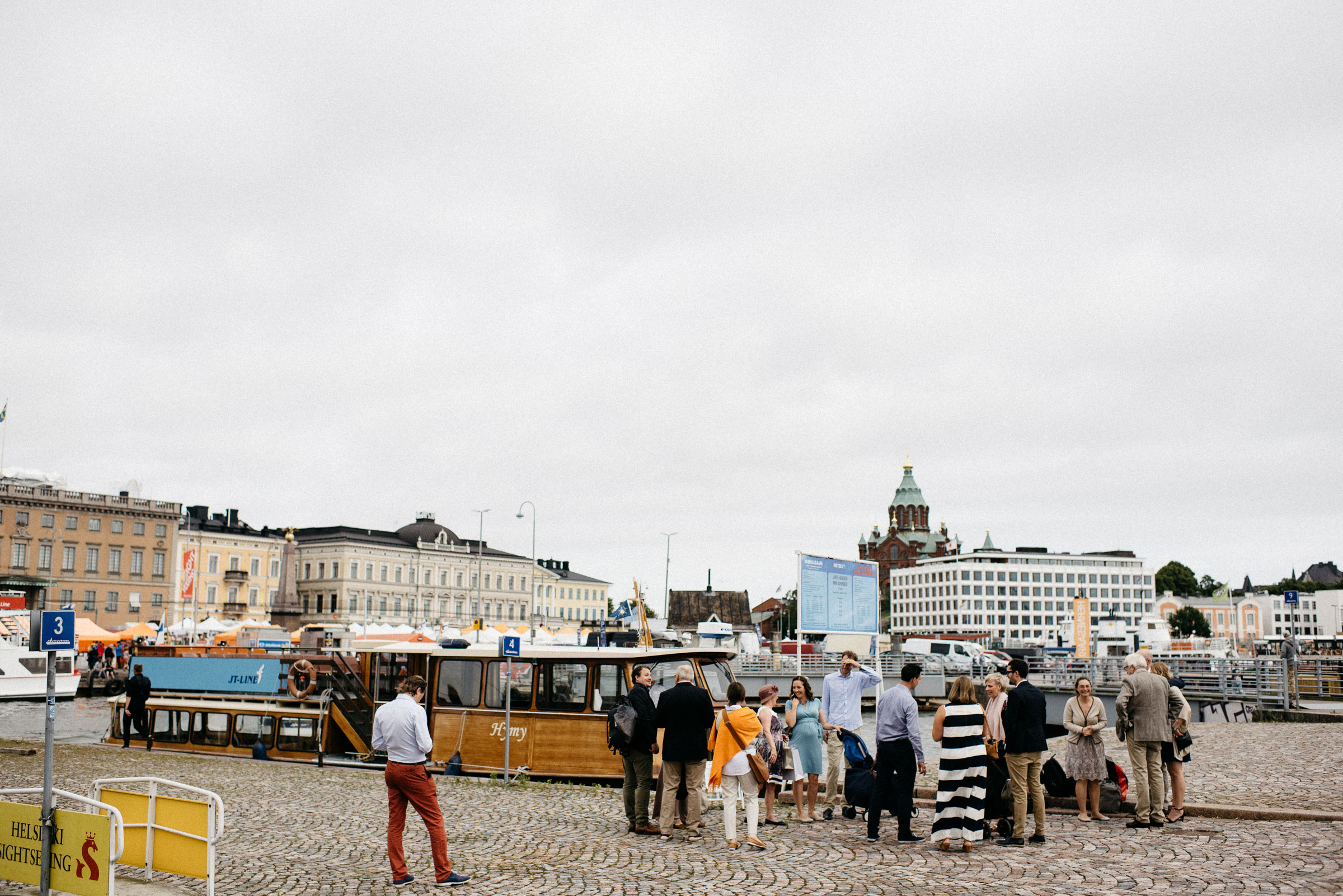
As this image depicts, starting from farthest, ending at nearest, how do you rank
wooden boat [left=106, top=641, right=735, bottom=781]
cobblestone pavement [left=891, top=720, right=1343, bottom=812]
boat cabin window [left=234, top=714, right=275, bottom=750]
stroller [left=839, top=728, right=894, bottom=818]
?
boat cabin window [left=234, top=714, right=275, bottom=750]
wooden boat [left=106, top=641, right=735, bottom=781]
cobblestone pavement [left=891, top=720, right=1343, bottom=812]
stroller [left=839, top=728, right=894, bottom=818]

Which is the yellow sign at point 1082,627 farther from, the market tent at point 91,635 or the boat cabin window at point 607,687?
the boat cabin window at point 607,687

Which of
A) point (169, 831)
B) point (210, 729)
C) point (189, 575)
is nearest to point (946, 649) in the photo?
point (189, 575)

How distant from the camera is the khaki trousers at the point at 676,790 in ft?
39.4

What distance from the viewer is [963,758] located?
11109 millimetres

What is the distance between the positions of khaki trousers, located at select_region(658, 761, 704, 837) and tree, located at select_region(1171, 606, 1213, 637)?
16830 cm

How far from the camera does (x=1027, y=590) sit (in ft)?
584

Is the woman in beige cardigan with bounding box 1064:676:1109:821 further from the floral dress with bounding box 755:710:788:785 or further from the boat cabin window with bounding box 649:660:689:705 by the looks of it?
the boat cabin window with bounding box 649:660:689:705

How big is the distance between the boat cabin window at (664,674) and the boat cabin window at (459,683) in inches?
137

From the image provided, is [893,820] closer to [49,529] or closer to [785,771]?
[785,771]

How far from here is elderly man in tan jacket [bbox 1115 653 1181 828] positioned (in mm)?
11984

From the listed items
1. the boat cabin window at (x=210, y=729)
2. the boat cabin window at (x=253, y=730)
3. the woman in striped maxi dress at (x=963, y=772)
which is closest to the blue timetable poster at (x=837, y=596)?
the boat cabin window at (x=253, y=730)

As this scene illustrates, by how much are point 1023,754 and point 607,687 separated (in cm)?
827

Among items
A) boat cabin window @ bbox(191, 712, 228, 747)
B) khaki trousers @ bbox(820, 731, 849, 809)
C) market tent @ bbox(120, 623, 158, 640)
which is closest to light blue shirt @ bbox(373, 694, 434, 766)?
khaki trousers @ bbox(820, 731, 849, 809)

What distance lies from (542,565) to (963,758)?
14990 cm
